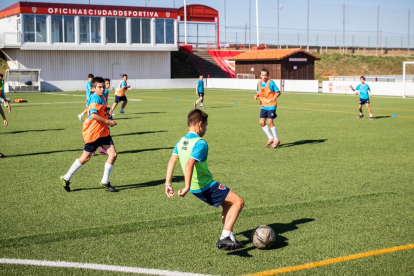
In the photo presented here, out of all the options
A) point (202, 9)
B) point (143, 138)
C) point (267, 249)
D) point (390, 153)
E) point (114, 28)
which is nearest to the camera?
point (267, 249)

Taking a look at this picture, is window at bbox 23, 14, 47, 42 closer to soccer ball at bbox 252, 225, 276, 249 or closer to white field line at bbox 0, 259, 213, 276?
white field line at bbox 0, 259, 213, 276

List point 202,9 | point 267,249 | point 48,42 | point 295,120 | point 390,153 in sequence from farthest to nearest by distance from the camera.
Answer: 1. point 202,9
2. point 48,42
3. point 295,120
4. point 390,153
5. point 267,249

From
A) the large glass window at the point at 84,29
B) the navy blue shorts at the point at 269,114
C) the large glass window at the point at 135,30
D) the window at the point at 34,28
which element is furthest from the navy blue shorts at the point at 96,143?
the large glass window at the point at 135,30

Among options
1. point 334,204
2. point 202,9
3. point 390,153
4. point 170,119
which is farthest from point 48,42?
point 334,204

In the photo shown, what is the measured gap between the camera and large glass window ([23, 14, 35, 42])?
169ft

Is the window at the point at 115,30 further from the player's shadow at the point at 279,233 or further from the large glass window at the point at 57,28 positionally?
the player's shadow at the point at 279,233

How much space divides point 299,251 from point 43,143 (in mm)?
10403

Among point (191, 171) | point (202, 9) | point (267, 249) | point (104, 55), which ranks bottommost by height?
point (267, 249)

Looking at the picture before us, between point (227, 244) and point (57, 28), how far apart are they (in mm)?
51256

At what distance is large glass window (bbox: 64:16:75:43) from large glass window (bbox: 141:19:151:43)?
7.83 metres

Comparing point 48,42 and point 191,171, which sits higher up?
point 48,42

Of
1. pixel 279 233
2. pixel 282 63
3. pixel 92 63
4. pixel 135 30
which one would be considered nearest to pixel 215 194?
pixel 279 233

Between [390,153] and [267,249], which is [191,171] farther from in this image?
[390,153]

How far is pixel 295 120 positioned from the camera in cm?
2092
